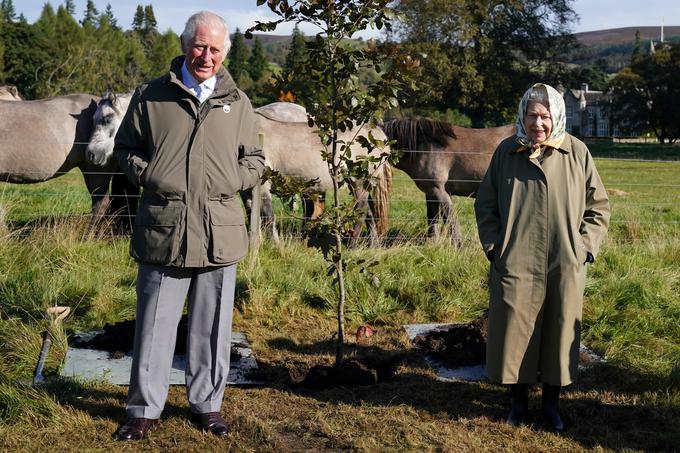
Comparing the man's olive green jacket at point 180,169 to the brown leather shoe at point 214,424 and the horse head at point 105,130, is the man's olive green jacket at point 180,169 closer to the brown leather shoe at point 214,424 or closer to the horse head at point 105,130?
the brown leather shoe at point 214,424

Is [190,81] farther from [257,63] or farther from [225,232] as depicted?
[257,63]

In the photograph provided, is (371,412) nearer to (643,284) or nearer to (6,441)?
(6,441)

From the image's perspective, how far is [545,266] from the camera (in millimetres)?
3910

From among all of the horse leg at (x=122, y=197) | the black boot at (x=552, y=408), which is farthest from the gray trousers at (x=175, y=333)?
the horse leg at (x=122, y=197)

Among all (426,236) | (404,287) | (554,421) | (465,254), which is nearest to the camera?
(554,421)

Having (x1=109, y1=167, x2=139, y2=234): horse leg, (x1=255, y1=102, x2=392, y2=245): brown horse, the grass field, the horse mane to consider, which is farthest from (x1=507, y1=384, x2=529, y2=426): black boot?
(x1=109, y1=167, x2=139, y2=234): horse leg

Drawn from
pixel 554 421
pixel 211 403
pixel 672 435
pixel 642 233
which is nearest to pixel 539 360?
pixel 554 421

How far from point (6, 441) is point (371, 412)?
6.25 feet

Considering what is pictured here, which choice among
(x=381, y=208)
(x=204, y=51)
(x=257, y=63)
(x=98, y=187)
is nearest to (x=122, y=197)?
(x=98, y=187)

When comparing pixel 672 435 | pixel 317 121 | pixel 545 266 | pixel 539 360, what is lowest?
pixel 672 435

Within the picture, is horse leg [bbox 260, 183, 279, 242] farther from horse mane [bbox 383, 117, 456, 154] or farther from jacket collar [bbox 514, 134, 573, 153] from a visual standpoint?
jacket collar [bbox 514, 134, 573, 153]

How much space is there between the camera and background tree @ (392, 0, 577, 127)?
42.6 m

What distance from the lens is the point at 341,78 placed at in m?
4.70

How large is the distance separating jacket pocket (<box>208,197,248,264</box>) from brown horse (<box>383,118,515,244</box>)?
542 centimetres
